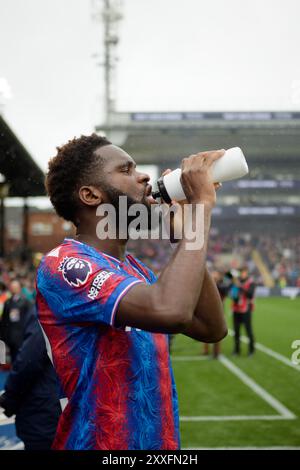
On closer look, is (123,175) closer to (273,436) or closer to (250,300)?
(273,436)

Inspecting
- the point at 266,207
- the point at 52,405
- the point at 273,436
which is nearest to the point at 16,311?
the point at 273,436

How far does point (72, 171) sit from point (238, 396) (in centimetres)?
603

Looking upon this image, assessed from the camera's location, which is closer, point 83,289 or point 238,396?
point 83,289

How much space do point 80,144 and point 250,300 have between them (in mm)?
9090

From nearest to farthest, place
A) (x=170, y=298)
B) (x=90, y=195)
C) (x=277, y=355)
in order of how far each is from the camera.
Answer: (x=170, y=298) → (x=90, y=195) → (x=277, y=355)

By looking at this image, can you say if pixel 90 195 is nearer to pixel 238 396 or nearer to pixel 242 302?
pixel 238 396

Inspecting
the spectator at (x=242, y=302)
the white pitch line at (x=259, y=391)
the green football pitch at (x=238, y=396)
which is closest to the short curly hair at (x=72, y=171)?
the green football pitch at (x=238, y=396)

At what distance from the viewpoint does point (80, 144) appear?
1789 millimetres

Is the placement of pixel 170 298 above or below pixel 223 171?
below

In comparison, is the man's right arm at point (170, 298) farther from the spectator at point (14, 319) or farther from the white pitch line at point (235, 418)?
the spectator at point (14, 319)

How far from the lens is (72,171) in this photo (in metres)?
1.75

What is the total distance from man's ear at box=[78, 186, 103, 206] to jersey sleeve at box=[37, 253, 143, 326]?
0.74 feet

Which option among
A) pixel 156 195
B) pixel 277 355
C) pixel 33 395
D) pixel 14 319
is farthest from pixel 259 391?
pixel 156 195

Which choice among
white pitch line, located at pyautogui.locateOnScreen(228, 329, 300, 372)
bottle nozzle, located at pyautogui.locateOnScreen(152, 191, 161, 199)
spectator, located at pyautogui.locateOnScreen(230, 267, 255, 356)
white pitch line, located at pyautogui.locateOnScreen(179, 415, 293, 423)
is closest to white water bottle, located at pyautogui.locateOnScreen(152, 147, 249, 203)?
bottle nozzle, located at pyautogui.locateOnScreen(152, 191, 161, 199)
